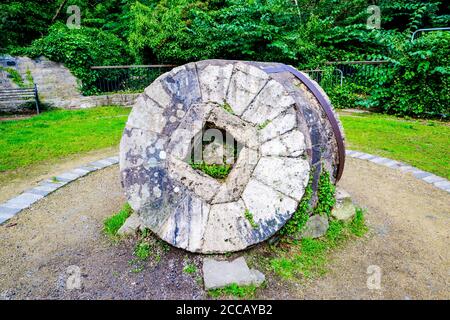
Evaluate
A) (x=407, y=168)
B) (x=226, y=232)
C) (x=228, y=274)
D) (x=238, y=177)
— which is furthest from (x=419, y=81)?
(x=228, y=274)

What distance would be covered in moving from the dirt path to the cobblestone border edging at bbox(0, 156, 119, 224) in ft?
0.49

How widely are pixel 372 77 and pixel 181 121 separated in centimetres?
807

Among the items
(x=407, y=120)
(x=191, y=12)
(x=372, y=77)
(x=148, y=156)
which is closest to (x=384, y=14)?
(x=372, y=77)

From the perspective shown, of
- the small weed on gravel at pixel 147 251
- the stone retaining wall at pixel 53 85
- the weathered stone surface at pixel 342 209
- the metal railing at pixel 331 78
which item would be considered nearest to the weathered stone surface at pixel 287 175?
the weathered stone surface at pixel 342 209

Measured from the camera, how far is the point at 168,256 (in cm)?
282

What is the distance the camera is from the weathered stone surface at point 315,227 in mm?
3059

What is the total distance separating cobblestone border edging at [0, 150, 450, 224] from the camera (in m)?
3.99

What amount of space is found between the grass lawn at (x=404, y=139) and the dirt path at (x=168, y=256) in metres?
1.12

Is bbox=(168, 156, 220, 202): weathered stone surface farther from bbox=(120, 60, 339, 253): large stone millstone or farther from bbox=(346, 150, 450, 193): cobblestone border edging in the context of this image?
bbox=(346, 150, 450, 193): cobblestone border edging

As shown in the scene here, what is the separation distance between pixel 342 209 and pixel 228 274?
1598mm

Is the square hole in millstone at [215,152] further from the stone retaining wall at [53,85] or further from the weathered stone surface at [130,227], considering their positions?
the stone retaining wall at [53,85]

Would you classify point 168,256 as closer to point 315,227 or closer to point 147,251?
point 147,251

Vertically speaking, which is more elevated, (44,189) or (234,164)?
(234,164)

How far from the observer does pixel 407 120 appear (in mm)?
8219
